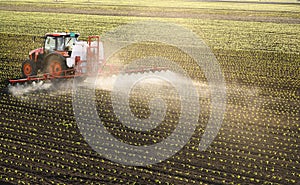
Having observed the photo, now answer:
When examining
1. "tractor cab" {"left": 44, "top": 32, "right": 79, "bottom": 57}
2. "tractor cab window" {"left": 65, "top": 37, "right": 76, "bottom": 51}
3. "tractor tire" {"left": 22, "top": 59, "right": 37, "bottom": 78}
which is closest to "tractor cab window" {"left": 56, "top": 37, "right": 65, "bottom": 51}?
"tractor cab" {"left": 44, "top": 32, "right": 79, "bottom": 57}

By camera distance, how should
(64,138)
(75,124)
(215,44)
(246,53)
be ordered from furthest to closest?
(215,44) < (246,53) < (75,124) < (64,138)

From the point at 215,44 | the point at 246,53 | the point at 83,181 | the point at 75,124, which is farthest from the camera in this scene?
the point at 215,44

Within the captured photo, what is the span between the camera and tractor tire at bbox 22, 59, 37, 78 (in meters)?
15.8

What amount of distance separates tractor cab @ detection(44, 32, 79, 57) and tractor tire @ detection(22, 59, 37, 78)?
2.66 ft

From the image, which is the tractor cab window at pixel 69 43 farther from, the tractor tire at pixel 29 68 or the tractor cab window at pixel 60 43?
the tractor tire at pixel 29 68

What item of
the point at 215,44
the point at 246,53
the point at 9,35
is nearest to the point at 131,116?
the point at 246,53

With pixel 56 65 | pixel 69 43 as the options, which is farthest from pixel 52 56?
pixel 69 43

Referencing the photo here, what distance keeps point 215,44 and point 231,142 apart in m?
17.2

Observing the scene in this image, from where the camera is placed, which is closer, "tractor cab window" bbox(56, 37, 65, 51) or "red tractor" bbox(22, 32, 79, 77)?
"red tractor" bbox(22, 32, 79, 77)

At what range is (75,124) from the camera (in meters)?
11.8

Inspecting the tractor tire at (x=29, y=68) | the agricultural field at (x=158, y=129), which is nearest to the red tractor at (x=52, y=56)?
the tractor tire at (x=29, y=68)

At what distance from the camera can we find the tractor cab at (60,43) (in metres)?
16.0

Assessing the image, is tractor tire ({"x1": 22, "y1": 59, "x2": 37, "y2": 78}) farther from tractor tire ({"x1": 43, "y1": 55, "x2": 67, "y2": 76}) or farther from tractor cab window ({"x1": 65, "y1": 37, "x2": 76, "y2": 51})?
tractor cab window ({"x1": 65, "y1": 37, "x2": 76, "y2": 51})

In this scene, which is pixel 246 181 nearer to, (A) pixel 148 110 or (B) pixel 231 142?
(B) pixel 231 142
